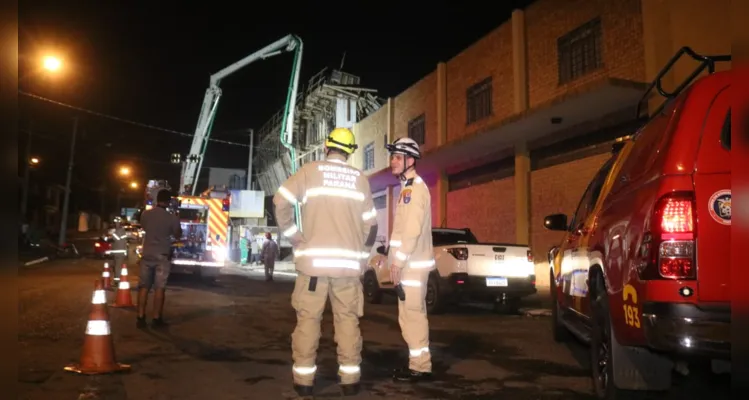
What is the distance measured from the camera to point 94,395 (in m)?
4.55

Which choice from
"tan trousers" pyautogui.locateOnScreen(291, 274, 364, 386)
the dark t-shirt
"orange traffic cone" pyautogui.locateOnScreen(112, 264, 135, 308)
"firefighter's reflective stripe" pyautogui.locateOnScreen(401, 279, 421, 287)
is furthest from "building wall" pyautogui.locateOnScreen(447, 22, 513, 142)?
"tan trousers" pyautogui.locateOnScreen(291, 274, 364, 386)

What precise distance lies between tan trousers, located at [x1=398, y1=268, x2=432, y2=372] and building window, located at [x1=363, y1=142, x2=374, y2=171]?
74.2 ft

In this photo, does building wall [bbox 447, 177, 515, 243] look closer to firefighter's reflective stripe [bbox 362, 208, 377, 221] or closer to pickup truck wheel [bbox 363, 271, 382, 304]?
pickup truck wheel [bbox 363, 271, 382, 304]

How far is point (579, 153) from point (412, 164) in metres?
10.8

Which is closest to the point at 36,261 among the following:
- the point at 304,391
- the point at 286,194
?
the point at 286,194

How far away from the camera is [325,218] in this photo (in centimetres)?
462

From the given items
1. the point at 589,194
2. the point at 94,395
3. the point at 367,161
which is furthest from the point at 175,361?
the point at 367,161

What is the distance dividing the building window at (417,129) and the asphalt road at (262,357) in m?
13.5

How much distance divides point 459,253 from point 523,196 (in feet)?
24.4

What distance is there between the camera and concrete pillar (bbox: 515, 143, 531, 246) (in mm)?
16938

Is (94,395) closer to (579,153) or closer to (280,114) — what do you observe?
(579,153)

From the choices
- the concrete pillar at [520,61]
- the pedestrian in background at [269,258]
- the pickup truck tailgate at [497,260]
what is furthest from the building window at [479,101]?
the pickup truck tailgate at [497,260]

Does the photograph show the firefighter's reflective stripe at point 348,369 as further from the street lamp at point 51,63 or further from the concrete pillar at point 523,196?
the street lamp at point 51,63

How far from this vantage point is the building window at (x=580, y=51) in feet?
48.1
